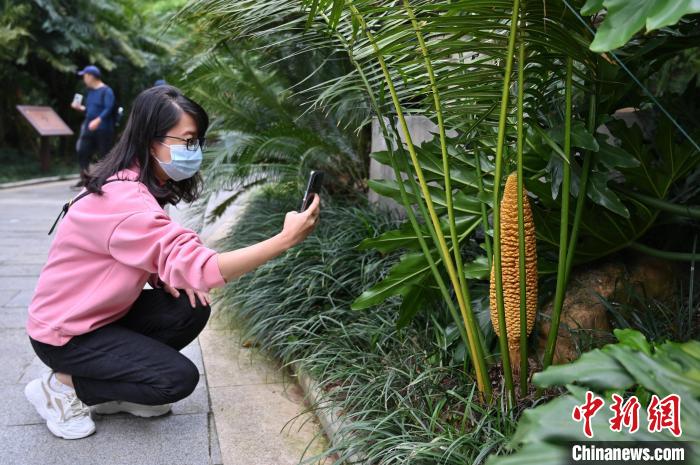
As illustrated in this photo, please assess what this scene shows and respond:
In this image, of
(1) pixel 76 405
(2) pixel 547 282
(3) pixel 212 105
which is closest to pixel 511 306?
(2) pixel 547 282

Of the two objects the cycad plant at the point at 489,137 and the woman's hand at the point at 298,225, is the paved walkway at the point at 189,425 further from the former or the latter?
the woman's hand at the point at 298,225

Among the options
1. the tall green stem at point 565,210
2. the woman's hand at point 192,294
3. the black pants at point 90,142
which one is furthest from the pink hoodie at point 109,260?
the black pants at point 90,142

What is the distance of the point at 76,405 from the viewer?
3.14 m

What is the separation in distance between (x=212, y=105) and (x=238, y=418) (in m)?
4.01

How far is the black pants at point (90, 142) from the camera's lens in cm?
1123

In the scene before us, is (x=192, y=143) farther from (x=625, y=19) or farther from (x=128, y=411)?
(x=625, y=19)

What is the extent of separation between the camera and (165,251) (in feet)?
8.62

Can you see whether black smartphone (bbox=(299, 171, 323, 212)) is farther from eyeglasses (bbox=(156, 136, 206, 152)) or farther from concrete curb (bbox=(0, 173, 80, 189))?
concrete curb (bbox=(0, 173, 80, 189))

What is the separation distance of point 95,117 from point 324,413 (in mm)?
9255

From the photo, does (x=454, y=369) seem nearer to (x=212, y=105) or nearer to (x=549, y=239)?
(x=549, y=239)

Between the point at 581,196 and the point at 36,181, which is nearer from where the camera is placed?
the point at 581,196

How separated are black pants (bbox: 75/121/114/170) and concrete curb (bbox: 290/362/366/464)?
855 cm

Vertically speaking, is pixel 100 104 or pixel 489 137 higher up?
pixel 489 137

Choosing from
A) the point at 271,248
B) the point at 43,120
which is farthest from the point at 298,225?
the point at 43,120
